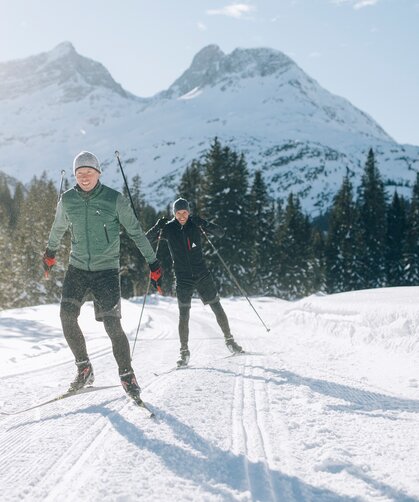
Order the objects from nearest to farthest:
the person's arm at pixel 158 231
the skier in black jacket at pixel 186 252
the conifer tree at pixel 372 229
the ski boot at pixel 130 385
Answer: the ski boot at pixel 130 385, the person's arm at pixel 158 231, the skier in black jacket at pixel 186 252, the conifer tree at pixel 372 229

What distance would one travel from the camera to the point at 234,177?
117 ft

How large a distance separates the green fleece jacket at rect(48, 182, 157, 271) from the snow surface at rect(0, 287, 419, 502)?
1.39 metres

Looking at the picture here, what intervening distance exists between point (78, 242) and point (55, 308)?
13630 mm

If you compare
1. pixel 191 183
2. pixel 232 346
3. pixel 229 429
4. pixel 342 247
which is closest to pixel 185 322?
pixel 232 346

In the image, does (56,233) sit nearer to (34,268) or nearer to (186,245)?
(186,245)

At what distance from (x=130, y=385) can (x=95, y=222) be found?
62.9 inches

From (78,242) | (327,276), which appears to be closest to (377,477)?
(78,242)

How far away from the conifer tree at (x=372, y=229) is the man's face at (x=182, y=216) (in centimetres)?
4440

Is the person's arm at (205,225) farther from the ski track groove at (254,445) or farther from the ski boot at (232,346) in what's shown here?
the ski track groove at (254,445)

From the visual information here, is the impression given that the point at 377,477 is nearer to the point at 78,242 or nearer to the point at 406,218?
the point at 78,242

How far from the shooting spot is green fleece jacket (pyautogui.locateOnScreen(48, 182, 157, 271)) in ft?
14.9

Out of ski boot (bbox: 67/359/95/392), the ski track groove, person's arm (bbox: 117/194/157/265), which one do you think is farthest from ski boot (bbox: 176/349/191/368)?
person's arm (bbox: 117/194/157/265)

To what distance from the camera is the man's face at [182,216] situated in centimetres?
703

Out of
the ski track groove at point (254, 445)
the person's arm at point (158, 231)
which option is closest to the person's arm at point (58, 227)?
the person's arm at point (158, 231)
